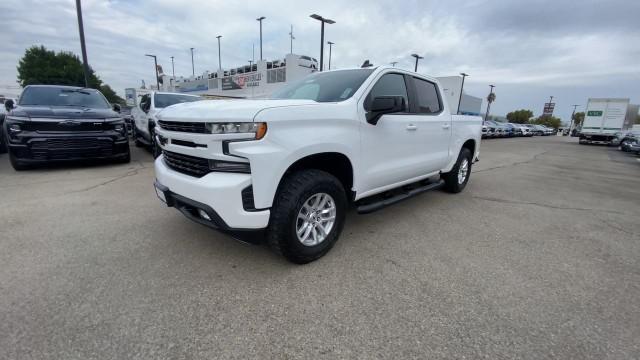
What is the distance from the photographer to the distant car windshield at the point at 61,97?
6.37 metres

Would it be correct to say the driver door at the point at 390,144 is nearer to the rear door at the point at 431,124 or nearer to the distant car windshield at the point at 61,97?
the rear door at the point at 431,124

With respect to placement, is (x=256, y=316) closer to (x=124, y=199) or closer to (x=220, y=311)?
(x=220, y=311)

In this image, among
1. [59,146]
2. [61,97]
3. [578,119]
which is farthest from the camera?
[578,119]

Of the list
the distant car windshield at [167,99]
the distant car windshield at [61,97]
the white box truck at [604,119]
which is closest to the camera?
the distant car windshield at [61,97]

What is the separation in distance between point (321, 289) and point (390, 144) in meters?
1.76

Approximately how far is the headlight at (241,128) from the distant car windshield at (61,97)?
21.0 feet

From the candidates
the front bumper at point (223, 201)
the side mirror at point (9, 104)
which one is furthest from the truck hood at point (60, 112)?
the front bumper at point (223, 201)

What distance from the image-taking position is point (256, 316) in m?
2.10

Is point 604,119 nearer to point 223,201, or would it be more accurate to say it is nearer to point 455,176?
point 455,176

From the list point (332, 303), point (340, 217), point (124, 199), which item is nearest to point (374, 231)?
point (340, 217)

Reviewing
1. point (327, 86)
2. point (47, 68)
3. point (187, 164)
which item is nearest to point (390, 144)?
point (327, 86)

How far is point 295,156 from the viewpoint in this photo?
2.40 meters

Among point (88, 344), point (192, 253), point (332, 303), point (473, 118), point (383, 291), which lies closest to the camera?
point (88, 344)

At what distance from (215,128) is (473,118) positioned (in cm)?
477
